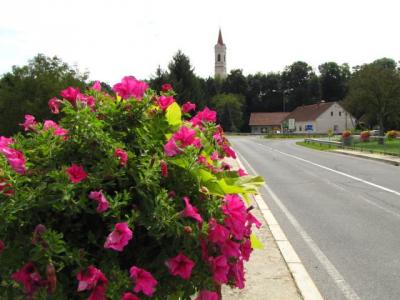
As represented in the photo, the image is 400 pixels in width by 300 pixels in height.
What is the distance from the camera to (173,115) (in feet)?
9.77

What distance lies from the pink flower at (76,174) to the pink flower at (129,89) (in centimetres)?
62

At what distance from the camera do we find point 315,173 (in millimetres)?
19078

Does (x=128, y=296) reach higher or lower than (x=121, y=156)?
lower

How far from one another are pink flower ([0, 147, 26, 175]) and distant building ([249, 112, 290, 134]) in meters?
112

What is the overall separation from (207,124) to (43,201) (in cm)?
A: 139

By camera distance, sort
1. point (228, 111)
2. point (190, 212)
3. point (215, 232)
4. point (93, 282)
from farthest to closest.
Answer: point (228, 111) → point (215, 232) → point (190, 212) → point (93, 282)

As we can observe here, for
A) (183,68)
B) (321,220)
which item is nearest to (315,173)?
(321,220)

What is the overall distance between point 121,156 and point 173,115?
617mm

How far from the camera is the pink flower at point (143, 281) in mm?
2314

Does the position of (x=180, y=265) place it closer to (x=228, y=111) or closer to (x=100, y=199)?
(x=100, y=199)

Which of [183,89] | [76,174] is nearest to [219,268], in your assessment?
[76,174]

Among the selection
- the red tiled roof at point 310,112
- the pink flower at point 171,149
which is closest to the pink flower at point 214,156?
the pink flower at point 171,149

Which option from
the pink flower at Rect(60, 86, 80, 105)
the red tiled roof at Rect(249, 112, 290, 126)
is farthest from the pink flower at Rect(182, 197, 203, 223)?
the red tiled roof at Rect(249, 112, 290, 126)

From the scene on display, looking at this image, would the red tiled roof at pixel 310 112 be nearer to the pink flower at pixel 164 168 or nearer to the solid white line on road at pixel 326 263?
the solid white line on road at pixel 326 263
